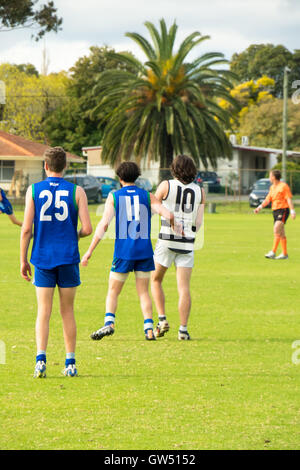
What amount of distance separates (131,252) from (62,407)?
2.63 meters

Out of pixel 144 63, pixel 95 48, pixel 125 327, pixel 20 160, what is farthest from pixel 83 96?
pixel 125 327

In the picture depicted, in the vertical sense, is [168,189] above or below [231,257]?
above

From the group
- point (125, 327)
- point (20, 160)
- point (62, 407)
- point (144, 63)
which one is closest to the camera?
point (62, 407)

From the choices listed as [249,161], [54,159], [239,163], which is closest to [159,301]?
[54,159]

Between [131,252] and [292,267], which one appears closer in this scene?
[131,252]

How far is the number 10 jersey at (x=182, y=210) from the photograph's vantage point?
27.4ft

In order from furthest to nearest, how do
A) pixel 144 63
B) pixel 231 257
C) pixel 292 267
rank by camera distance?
pixel 144 63 < pixel 231 257 < pixel 292 267

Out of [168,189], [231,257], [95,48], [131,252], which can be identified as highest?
[95,48]

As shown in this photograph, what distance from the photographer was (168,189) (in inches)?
329

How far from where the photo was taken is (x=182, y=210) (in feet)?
27.5

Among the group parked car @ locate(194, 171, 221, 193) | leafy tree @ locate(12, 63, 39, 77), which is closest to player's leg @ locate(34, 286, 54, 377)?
parked car @ locate(194, 171, 221, 193)

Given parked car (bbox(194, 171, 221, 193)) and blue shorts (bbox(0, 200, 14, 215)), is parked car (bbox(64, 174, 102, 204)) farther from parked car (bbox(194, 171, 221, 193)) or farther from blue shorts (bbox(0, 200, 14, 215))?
blue shorts (bbox(0, 200, 14, 215))

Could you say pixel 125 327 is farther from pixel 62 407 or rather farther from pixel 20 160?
pixel 20 160

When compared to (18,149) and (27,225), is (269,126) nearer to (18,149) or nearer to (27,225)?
(18,149)
